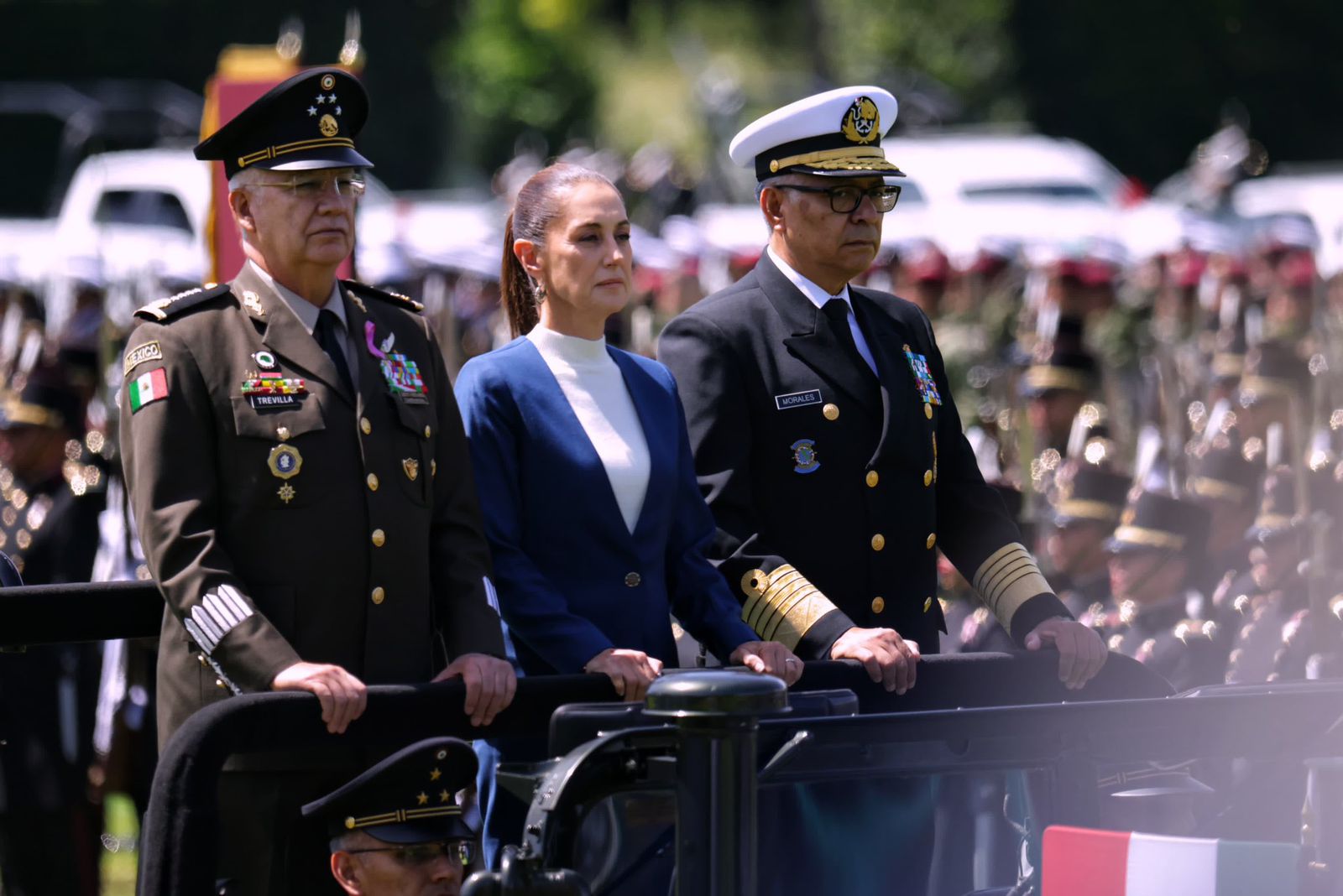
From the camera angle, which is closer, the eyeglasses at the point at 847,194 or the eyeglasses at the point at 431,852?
the eyeglasses at the point at 431,852

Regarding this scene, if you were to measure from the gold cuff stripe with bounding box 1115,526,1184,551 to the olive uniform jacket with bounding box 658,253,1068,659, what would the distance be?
7.98 ft

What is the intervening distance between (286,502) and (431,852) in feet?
1.98

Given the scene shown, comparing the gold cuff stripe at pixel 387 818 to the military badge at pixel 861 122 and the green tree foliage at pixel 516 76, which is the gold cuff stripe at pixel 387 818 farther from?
the green tree foliage at pixel 516 76

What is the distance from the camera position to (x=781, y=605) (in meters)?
3.95

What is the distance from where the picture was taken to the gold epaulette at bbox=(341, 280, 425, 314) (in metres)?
3.88

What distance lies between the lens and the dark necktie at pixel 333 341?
3.69m

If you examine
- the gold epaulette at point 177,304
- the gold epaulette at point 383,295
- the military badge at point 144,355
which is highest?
the gold epaulette at point 383,295

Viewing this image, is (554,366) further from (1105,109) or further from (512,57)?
(512,57)

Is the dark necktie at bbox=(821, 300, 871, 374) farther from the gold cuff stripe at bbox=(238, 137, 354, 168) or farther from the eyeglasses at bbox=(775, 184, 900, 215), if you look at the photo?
the gold cuff stripe at bbox=(238, 137, 354, 168)

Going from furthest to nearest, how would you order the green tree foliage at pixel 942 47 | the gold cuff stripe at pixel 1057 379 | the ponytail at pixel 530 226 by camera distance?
Answer: the green tree foliage at pixel 942 47
the gold cuff stripe at pixel 1057 379
the ponytail at pixel 530 226

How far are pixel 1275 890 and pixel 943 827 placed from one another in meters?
0.64

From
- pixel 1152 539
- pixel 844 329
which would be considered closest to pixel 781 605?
pixel 844 329

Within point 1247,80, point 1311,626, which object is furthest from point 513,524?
point 1247,80

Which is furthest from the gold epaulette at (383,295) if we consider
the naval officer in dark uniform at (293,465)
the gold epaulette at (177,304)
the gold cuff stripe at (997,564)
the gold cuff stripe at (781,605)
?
the gold cuff stripe at (997,564)
